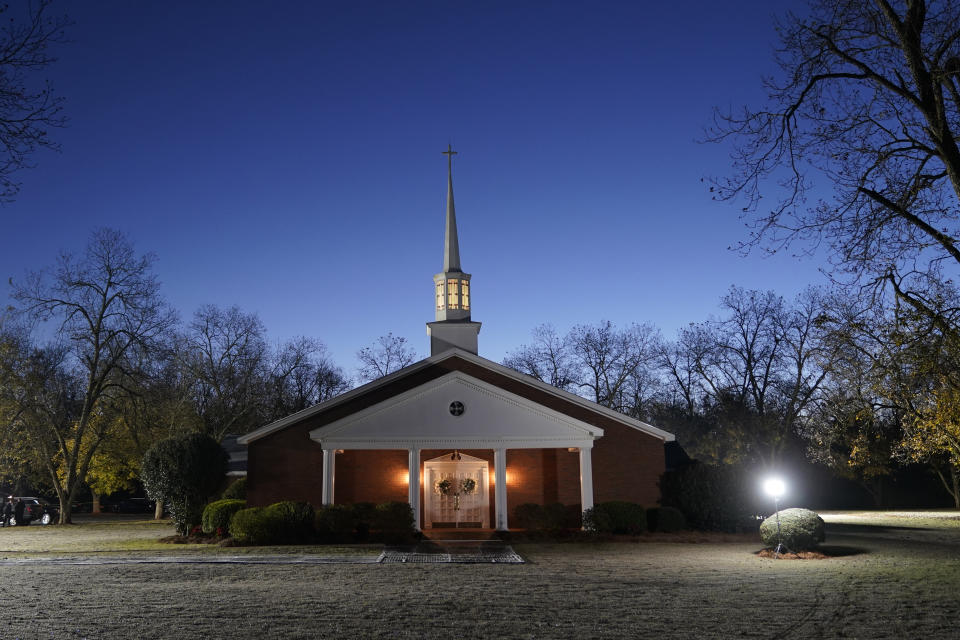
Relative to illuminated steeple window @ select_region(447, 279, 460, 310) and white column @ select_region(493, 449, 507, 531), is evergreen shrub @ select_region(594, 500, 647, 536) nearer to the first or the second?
white column @ select_region(493, 449, 507, 531)

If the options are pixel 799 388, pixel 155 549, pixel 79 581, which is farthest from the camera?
pixel 799 388

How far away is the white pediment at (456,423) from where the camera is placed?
2412 cm

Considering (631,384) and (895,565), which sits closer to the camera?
(895,565)

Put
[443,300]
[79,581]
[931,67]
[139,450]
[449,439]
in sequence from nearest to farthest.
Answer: [931,67] < [79,581] < [449,439] < [443,300] < [139,450]

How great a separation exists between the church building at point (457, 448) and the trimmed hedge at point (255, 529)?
2430 mm

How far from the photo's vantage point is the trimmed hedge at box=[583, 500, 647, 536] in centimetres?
2336

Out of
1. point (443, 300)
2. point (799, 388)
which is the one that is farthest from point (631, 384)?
point (443, 300)

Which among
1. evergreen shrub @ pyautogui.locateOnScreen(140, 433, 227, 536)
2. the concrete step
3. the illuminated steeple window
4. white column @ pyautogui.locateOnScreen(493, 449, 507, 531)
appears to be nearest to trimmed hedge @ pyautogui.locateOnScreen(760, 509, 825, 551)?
white column @ pyautogui.locateOnScreen(493, 449, 507, 531)

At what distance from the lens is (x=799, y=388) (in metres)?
45.6

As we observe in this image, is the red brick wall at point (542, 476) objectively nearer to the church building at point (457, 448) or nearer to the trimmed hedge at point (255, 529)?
the church building at point (457, 448)

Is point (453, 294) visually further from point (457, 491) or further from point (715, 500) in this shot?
point (715, 500)

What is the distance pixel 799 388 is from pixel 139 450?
40240 millimetres

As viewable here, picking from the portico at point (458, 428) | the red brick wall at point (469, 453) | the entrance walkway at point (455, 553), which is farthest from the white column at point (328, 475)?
the entrance walkway at point (455, 553)

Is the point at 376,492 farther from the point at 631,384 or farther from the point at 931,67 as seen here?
the point at 631,384
